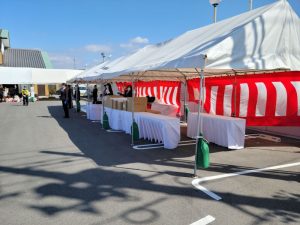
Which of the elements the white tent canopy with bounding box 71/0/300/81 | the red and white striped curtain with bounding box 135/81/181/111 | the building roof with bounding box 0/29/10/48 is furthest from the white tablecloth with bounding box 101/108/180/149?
the building roof with bounding box 0/29/10/48

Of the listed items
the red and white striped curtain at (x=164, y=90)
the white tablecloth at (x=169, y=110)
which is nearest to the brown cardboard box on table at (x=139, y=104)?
the white tablecloth at (x=169, y=110)

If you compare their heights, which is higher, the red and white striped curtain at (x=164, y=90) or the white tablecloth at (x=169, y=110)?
the red and white striped curtain at (x=164, y=90)

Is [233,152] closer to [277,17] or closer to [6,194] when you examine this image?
[277,17]

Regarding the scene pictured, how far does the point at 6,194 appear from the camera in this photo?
15.6 feet

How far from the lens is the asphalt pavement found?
3.93 metres

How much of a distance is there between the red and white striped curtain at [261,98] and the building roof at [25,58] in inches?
1680

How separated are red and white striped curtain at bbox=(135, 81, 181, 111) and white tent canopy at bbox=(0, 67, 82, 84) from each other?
2067cm

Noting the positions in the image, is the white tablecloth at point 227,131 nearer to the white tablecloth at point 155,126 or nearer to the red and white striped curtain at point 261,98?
the white tablecloth at point 155,126

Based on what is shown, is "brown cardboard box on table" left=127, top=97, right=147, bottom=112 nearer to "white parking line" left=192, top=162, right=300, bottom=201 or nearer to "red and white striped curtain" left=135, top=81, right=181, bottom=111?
"red and white striped curtain" left=135, top=81, right=181, bottom=111

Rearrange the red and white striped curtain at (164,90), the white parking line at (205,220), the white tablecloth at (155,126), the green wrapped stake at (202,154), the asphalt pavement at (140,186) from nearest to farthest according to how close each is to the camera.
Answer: the white parking line at (205,220), the asphalt pavement at (140,186), the green wrapped stake at (202,154), the white tablecloth at (155,126), the red and white striped curtain at (164,90)

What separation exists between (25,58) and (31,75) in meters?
16.3

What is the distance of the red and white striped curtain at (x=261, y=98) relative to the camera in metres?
8.56

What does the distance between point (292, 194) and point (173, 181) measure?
6.50 ft

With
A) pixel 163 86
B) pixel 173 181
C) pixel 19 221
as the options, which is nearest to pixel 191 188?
pixel 173 181
